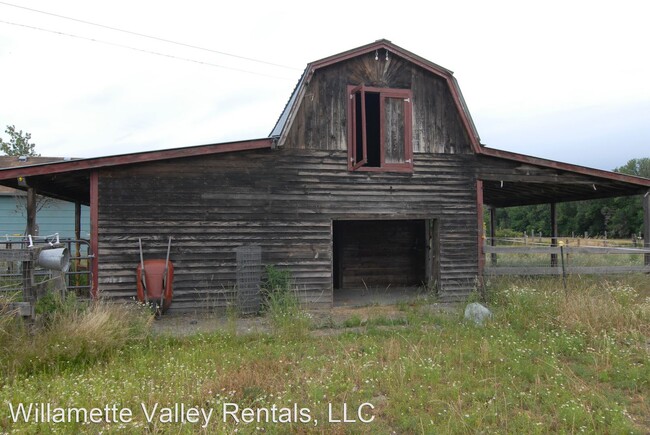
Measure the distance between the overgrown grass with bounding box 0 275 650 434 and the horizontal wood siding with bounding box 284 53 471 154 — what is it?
15.3 feet

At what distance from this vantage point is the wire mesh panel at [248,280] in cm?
922

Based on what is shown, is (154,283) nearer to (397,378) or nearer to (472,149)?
(397,378)

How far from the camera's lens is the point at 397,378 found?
5363 mm

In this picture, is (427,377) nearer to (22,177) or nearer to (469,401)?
(469,401)

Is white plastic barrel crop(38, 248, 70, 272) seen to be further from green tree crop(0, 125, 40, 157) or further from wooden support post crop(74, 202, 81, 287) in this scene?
green tree crop(0, 125, 40, 157)

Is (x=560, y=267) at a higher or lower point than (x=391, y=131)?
lower

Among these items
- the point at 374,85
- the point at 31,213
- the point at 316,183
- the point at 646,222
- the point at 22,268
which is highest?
the point at 374,85

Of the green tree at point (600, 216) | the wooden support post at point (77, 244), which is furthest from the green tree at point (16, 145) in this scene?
the green tree at point (600, 216)

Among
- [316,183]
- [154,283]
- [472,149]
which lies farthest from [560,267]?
[154,283]

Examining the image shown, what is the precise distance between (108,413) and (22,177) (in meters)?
6.33

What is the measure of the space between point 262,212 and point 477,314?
15.7ft

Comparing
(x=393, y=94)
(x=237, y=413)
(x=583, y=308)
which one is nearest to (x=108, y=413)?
(x=237, y=413)

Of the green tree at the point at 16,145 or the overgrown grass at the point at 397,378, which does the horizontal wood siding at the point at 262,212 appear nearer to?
the overgrown grass at the point at 397,378

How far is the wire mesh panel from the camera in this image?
9.22m
